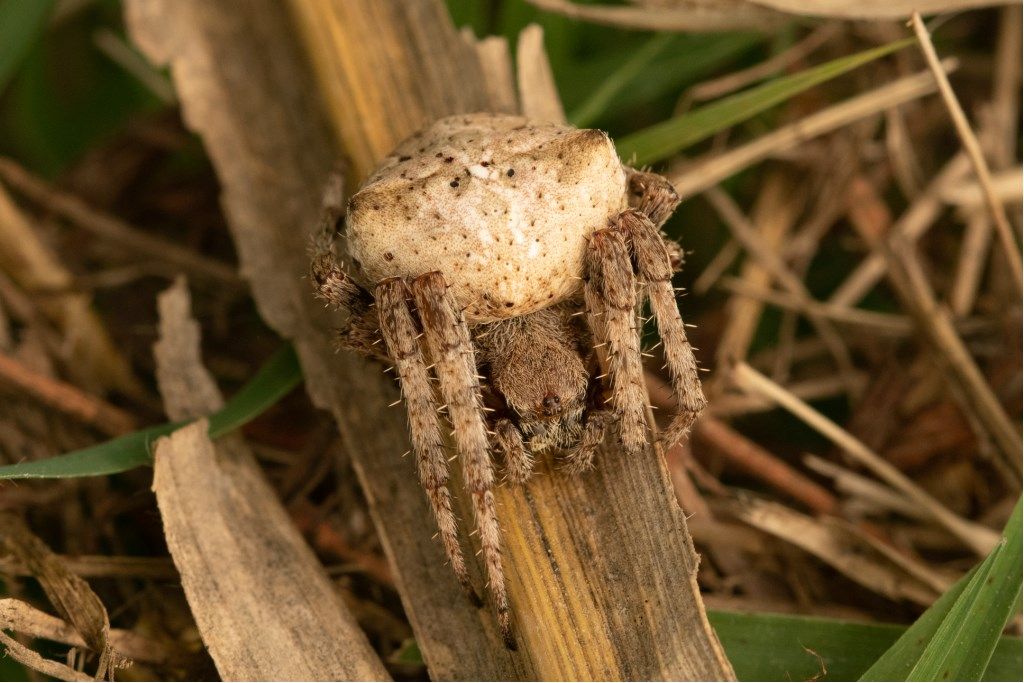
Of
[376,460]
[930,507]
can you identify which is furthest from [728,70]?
[376,460]

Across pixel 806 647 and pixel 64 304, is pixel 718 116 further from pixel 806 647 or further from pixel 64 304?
pixel 64 304

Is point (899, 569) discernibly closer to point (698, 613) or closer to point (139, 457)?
point (698, 613)

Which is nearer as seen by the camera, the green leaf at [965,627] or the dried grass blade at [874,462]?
the green leaf at [965,627]

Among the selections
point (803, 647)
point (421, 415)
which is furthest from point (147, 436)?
point (803, 647)

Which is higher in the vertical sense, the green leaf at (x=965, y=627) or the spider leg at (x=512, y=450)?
the spider leg at (x=512, y=450)

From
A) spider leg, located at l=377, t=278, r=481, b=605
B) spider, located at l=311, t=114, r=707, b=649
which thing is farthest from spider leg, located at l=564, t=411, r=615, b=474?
spider leg, located at l=377, t=278, r=481, b=605

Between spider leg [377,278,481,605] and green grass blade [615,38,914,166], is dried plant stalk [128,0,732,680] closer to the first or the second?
spider leg [377,278,481,605]

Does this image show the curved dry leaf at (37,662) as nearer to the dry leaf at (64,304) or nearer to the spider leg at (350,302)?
the spider leg at (350,302)

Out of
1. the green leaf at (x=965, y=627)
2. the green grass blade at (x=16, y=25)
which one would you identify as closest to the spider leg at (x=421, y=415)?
the green leaf at (x=965, y=627)
